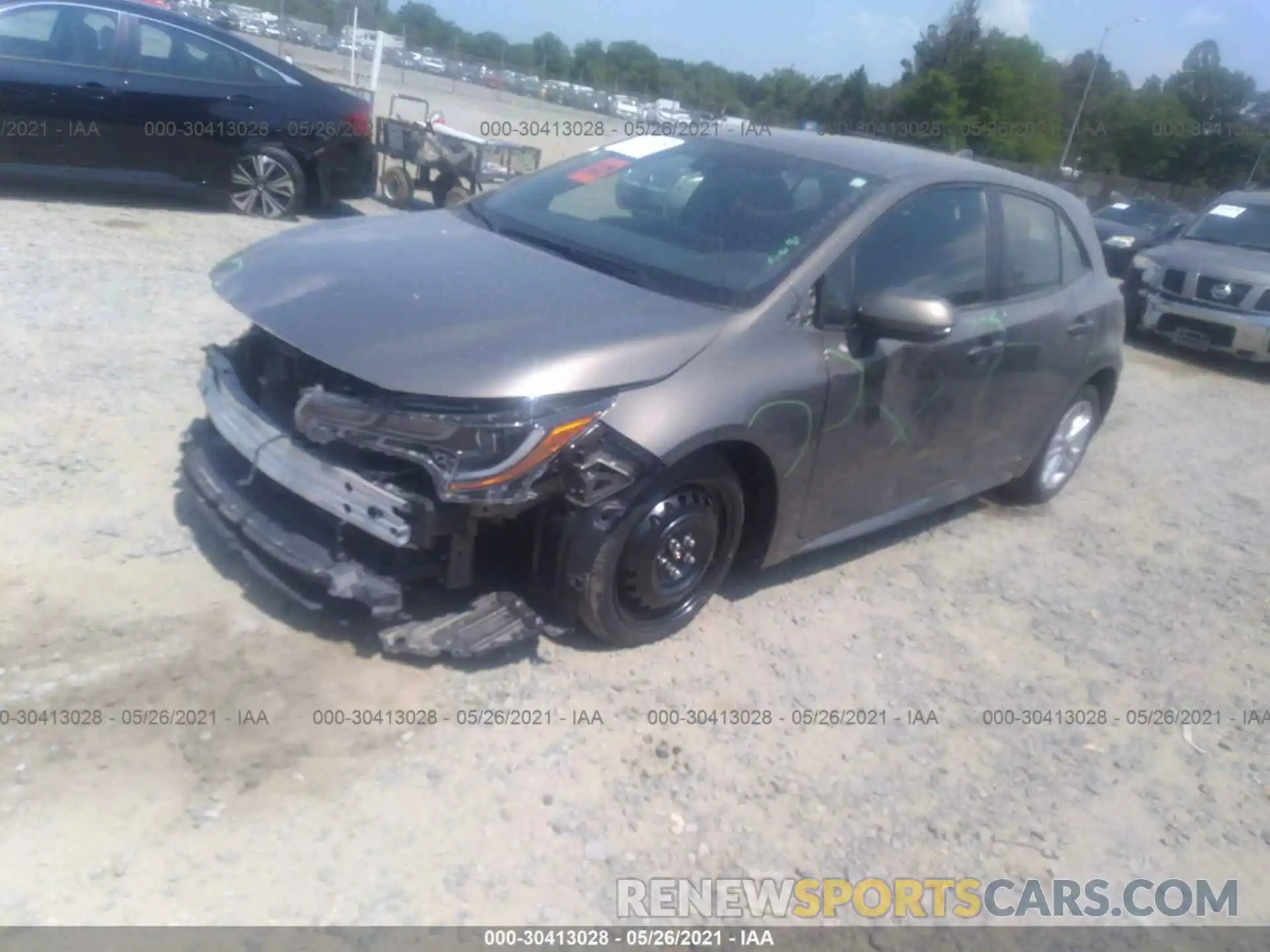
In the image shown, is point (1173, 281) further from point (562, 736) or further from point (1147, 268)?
point (562, 736)

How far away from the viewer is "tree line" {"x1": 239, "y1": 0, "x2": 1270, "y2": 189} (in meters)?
43.1

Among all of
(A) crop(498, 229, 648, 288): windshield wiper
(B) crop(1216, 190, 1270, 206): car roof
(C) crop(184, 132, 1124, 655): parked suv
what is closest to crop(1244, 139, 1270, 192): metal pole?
(B) crop(1216, 190, 1270, 206): car roof

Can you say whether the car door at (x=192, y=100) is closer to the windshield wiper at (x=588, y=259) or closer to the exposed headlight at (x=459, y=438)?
the windshield wiper at (x=588, y=259)

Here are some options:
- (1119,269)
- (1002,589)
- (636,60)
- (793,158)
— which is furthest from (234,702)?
(636,60)

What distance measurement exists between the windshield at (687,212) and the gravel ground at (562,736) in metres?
1.36

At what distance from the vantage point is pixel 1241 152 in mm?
50844

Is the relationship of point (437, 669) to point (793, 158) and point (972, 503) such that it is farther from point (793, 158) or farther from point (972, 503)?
point (972, 503)

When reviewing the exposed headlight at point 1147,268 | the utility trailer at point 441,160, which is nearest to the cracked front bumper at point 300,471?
the utility trailer at point 441,160

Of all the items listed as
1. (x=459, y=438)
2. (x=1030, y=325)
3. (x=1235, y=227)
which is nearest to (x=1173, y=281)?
(x=1235, y=227)

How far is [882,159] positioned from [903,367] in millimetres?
969

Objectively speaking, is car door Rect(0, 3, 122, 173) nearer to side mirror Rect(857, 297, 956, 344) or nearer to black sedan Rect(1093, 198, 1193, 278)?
side mirror Rect(857, 297, 956, 344)

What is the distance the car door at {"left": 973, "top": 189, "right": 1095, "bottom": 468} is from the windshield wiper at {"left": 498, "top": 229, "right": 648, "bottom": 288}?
1.76 meters

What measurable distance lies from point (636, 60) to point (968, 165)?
44.8 metres

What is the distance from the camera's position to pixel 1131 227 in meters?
18.2
